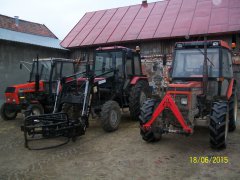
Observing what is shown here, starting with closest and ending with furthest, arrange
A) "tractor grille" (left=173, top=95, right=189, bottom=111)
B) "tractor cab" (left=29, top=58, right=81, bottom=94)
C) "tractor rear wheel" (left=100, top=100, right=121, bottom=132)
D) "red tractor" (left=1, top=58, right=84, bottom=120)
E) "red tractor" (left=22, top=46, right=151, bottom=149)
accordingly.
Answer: "tractor grille" (left=173, top=95, right=189, bottom=111), "red tractor" (left=22, top=46, right=151, bottom=149), "tractor rear wheel" (left=100, top=100, right=121, bottom=132), "red tractor" (left=1, top=58, right=84, bottom=120), "tractor cab" (left=29, top=58, right=81, bottom=94)

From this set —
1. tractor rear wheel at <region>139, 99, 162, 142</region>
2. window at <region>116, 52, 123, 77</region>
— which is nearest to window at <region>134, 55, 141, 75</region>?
window at <region>116, 52, 123, 77</region>

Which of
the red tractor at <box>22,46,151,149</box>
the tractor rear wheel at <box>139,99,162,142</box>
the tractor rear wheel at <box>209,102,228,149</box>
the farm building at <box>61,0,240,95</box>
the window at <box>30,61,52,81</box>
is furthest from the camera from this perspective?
the farm building at <box>61,0,240,95</box>

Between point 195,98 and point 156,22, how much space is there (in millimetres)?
9852

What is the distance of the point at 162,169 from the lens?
16.1ft

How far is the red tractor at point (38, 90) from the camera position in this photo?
9.69m

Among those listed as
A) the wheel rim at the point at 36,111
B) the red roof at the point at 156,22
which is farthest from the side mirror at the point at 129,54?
the red roof at the point at 156,22

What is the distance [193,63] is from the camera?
22.6ft

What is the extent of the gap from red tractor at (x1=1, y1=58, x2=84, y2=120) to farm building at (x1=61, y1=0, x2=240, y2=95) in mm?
5223

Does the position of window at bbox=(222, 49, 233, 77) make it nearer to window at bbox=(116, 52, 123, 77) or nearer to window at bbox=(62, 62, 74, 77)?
window at bbox=(116, 52, 123, 77)

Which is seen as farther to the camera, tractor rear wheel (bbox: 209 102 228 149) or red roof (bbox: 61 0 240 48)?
red roof (bbox: 61 0 240 48)

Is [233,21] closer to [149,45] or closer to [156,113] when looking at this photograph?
[149,45]

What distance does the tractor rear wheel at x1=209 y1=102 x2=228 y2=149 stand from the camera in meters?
5.52

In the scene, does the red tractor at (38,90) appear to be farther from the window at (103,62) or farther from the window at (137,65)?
the window at (137,65)

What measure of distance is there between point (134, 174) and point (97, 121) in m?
4.85
